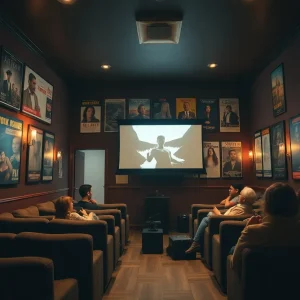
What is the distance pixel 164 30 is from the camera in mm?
4137

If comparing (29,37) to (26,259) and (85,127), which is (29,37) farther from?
(26,259)

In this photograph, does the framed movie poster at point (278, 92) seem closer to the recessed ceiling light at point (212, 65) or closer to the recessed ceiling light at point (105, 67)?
the recessed ceiling light at point (212, 65)

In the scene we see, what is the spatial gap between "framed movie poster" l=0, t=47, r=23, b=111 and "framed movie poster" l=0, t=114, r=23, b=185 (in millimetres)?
244

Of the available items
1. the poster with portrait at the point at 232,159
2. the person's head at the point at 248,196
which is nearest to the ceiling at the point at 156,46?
the poster with portrait at the point at 232,159

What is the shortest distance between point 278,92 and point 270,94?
500 mm

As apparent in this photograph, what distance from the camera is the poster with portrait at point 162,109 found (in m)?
6.95

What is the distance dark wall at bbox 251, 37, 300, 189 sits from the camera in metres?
4.48

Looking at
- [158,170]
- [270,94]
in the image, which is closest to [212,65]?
[270,94]

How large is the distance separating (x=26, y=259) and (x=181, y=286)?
211 centimetres

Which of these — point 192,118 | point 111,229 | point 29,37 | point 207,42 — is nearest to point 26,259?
point 111,229

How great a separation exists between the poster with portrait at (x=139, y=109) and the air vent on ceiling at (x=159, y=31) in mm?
2568

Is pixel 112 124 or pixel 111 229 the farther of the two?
pixel 112 124

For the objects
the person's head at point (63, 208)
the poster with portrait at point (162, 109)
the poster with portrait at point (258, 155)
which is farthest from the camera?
the poster with portrait at point (162, 109)

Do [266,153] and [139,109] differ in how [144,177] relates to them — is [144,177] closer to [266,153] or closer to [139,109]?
[139,109]
